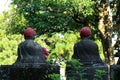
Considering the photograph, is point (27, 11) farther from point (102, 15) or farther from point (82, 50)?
point (82, 50)

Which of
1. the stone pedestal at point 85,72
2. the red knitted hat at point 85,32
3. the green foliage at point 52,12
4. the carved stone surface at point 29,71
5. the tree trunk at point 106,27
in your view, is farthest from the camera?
the tree trunk at point 106,27

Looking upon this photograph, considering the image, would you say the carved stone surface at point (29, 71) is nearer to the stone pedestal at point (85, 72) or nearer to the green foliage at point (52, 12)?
the stone pedestal at point (85, 72)

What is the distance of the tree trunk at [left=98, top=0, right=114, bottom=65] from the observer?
65.7 feet

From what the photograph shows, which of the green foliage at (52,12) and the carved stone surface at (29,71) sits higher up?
the green foliage at (52,12)

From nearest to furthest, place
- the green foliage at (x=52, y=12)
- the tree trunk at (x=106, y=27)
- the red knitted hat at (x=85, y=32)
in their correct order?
the red knitted hat at (x=85, y=32) < the green foliage at (x=52, y=12) < the tree trunk at (x=106, y=27)

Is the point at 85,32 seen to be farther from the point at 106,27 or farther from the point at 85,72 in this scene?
the point at 106,27

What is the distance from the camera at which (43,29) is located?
70.1 ft

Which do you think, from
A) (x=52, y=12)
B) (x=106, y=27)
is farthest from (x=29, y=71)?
(x=106, y=27)

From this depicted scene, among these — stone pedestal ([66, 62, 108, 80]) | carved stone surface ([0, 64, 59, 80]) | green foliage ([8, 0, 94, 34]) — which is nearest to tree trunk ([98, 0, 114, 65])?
green foliage ([8, 0, 94, 34])

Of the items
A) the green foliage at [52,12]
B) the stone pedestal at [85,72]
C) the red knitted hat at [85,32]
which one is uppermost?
the green foliage at [52,12]

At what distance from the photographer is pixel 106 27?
822 inches

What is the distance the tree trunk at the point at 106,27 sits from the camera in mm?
20016

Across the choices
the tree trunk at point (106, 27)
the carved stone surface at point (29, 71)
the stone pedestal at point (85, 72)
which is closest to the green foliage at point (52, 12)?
the tree trunk at point (106, 27)

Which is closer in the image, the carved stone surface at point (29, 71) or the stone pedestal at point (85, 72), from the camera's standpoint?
the stone pedestal at point (85, 72)
